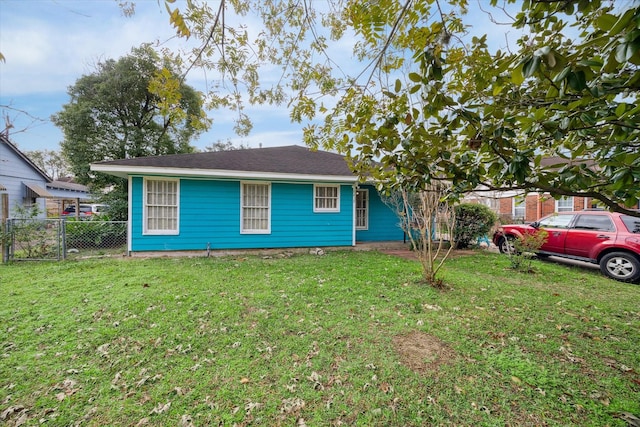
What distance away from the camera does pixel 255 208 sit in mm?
8953

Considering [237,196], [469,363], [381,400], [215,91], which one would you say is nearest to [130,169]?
[237,196]

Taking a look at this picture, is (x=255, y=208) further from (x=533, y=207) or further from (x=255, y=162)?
(x=533, y=207)

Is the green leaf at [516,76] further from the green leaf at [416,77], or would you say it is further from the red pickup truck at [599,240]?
the red pickup truck at [599,240]

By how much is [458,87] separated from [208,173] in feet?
23.6

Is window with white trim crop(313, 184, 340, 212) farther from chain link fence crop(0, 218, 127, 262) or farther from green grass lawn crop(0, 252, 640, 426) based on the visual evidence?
chain link fence crop(0, 218, 127, 262)

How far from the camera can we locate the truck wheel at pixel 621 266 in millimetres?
5941

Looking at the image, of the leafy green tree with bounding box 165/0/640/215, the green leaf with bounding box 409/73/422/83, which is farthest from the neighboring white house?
the green leaf with bounding box 409/73/422/83

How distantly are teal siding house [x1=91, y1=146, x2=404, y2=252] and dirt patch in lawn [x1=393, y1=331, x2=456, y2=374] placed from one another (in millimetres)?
4719

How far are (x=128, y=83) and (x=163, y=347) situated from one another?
16.0 metres

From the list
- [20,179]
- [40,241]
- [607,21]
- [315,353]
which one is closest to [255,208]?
[40,241]

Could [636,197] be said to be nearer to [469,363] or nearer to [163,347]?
[469,363]

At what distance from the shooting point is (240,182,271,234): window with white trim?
883 cm

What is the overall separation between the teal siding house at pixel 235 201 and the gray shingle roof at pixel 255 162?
26 millimetres

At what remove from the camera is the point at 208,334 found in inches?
133
